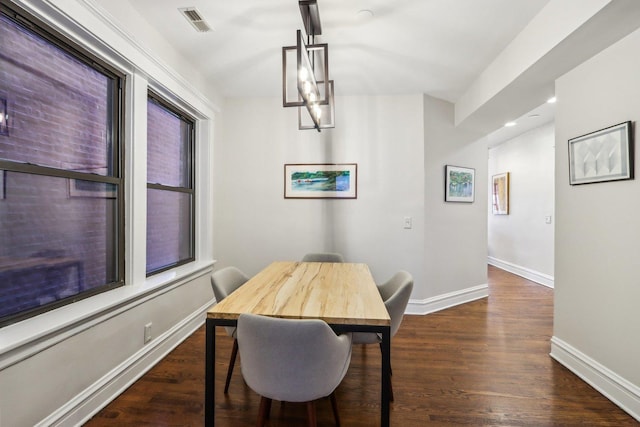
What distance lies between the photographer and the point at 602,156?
1874 mm

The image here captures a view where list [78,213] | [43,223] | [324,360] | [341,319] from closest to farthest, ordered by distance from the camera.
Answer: [324,360]
[341,319]
[43,223]
[78,213]

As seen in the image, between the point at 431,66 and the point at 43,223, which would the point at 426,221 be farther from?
the point at 43,223

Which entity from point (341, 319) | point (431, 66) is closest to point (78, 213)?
point (341, 319)

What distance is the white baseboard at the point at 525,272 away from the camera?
4.44m

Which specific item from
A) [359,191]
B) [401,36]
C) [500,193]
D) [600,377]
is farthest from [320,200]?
[500,193]

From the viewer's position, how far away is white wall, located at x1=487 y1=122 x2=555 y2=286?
4.48 m

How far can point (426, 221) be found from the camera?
3.35 meters

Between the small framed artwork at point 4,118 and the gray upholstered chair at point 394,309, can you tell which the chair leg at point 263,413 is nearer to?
the gray upholstered chair at point 394,309

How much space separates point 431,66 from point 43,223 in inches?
120

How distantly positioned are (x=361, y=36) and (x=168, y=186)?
203cm

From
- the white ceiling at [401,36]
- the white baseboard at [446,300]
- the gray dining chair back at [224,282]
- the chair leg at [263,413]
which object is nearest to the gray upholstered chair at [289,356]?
the chair leg at [263,413]

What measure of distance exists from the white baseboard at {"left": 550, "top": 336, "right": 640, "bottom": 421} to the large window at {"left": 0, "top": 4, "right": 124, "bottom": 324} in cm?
321

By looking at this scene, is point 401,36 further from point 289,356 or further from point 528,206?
point 528,206

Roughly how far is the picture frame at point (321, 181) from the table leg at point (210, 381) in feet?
7.13
